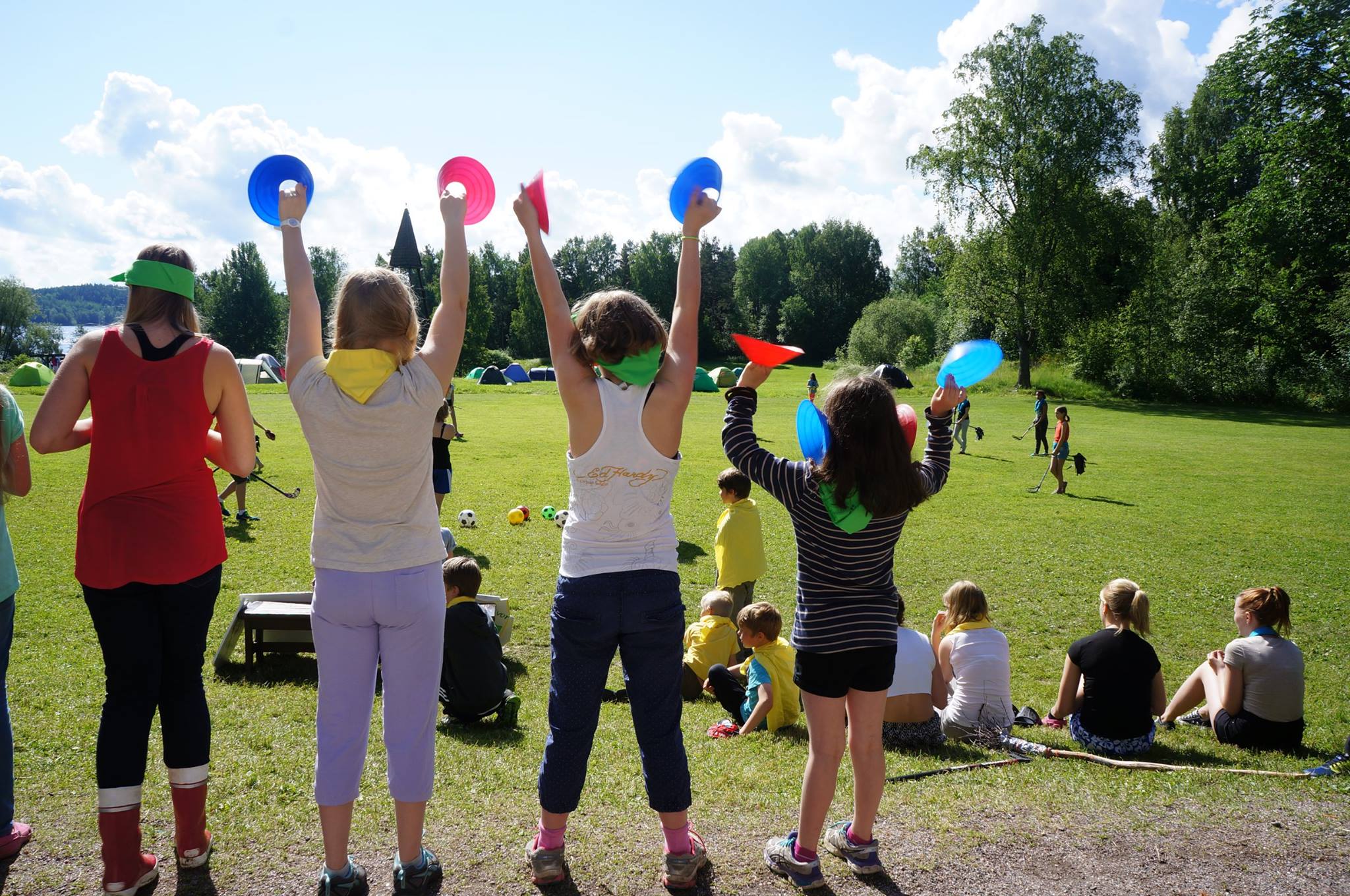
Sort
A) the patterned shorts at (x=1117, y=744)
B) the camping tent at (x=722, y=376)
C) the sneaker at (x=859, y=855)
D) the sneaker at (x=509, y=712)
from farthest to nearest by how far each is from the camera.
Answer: the camping tent at (x=722, y=376)
the sneaker at (x=509, y=712)
the patterned shorts at (x=1117, y=744)
the sneaker at (x=859, y=855)

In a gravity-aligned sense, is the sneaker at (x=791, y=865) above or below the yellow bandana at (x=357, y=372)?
below

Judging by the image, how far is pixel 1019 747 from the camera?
4988 millimetres

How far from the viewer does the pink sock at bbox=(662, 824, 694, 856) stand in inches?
119

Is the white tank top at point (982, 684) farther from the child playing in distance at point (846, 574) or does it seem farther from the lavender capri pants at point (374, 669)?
the lavender capri pants at point (374, 669)

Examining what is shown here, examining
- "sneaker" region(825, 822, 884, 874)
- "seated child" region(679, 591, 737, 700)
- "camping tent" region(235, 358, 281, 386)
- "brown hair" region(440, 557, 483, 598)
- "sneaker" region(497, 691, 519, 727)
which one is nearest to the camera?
"sneaker" region(825, 822, 884, 874)

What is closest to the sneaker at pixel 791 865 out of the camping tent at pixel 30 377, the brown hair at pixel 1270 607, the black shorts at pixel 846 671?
the black shorts at pixel 846 671

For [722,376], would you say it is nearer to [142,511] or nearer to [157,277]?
[157,277]

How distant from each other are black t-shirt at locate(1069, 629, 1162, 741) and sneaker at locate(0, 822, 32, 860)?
5.25 meters

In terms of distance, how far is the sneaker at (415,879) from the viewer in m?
2.93

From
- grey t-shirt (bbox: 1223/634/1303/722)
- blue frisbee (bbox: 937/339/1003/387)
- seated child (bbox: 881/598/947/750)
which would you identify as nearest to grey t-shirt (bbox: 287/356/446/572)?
blue frisbee (bbox: 937/339/1003/387)

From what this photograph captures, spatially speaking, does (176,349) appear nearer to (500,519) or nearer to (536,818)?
(536,818)

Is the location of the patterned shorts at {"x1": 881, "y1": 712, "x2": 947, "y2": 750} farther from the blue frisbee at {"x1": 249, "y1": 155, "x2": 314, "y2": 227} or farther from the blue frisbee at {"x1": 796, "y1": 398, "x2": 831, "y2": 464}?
the blue frisbee at {"x1": 249, "y1": 155, "x2": 314, "y2": 227}

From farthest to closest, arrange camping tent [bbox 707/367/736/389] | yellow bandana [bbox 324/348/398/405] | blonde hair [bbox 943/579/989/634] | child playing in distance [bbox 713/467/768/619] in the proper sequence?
camping tent [bbox 707/367/736/389], child playing in distance [bbox 713/467/768/619], blonde hair [bbox 943/579/989/634], yellow bandana [bbox 324/348/398/405]

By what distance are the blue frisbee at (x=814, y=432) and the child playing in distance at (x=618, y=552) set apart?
442mm
